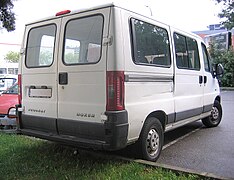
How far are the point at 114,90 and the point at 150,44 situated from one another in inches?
45.4

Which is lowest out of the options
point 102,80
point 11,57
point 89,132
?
point 89,132

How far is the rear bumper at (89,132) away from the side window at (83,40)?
0.88 metres

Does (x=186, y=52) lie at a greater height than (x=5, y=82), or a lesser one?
greater

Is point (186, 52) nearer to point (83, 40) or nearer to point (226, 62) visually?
point (83, 40)

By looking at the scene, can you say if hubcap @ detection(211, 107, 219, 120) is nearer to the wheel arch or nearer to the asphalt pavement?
the asphalt pavement

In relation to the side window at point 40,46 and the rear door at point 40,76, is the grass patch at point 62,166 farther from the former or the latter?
the side window at point 40,46

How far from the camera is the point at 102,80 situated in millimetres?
3877

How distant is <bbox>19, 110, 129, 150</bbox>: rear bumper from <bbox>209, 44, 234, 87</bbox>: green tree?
18523mm

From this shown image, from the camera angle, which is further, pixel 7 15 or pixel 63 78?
pixel 7 15

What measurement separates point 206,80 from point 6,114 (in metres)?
4.69

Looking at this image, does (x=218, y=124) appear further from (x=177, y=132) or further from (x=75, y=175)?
(x=75, y=175)

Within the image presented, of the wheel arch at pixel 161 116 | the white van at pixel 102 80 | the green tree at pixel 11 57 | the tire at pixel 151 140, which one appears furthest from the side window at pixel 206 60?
the green tree at pixel 11 57

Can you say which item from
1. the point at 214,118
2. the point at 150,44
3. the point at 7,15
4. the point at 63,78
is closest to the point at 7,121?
the point at 63,78

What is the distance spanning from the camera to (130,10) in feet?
13.5
